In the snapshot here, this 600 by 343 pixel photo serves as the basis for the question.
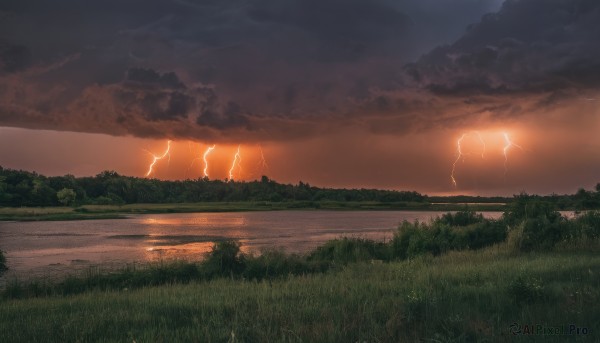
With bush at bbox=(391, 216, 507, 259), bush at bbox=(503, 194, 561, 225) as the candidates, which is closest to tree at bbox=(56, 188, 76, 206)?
bush at bbox=(391, 216, 507, 259)

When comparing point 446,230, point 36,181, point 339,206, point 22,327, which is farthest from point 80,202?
point 22,327

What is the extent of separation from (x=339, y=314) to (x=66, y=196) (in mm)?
135255

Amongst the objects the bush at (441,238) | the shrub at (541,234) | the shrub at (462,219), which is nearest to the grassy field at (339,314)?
the shrub at (541,234)

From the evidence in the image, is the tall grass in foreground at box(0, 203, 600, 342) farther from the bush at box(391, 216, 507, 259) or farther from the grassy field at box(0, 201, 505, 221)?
the grassy field at box(0, 201, 505, 221)

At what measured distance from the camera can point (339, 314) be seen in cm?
962

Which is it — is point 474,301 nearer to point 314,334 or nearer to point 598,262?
point 314,334

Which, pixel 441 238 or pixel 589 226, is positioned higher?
pixel 589 226

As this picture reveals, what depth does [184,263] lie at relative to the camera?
24234 mm

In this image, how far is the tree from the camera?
130 m

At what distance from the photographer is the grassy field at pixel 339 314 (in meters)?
8.35

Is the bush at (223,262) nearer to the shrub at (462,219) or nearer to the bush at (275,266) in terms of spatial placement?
the bush at (275,266)

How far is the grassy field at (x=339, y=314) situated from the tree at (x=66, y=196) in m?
127

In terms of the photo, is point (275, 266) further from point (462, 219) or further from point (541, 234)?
point (462, 219)

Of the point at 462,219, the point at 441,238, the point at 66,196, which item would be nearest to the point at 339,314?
the point at 441,238
